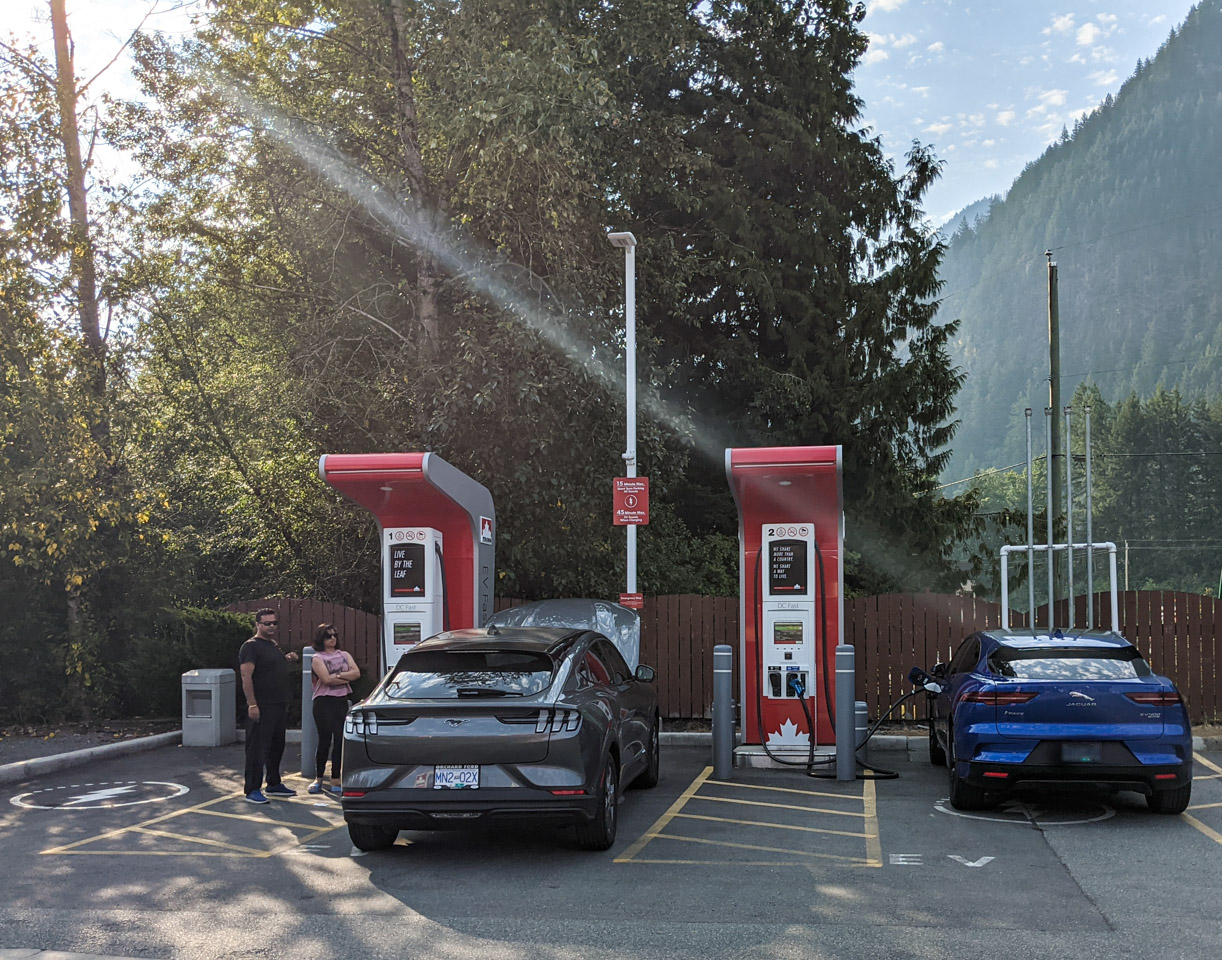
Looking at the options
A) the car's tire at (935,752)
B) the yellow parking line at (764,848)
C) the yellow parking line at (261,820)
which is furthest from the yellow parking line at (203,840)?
the car's tire at (935,752)

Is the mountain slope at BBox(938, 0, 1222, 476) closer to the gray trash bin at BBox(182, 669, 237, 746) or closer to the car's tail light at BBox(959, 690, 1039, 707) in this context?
the gray trash bin at BBox(182, 669, 237, 746)

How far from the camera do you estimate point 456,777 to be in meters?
7.69

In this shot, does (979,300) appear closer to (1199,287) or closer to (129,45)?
(1199,287)

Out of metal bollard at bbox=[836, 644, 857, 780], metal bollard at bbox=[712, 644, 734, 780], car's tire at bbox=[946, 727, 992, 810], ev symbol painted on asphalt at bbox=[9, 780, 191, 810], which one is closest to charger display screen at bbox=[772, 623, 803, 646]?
metal bollard at bbox=[712, 644, 734, 780]

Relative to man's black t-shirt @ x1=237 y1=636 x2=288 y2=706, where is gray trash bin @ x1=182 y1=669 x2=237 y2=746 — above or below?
below

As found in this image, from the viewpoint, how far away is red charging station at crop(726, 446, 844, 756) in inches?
512

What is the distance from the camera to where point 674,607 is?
646 inches

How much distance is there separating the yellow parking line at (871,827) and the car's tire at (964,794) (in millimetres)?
647

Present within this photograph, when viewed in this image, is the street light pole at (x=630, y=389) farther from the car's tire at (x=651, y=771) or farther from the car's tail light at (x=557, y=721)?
the car's tail light at (x=557, y=721)

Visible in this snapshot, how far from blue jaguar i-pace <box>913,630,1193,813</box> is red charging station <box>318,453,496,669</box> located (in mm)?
6398

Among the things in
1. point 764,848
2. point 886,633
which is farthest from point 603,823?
point 886,633

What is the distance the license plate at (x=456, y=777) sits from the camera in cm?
767

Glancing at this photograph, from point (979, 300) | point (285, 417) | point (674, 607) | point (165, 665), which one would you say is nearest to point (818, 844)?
point (674, 607)

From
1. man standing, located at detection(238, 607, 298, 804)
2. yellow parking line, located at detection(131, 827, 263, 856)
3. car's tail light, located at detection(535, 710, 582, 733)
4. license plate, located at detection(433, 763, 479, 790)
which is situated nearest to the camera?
license plate, located at detection(433, 763, 479, 790)
